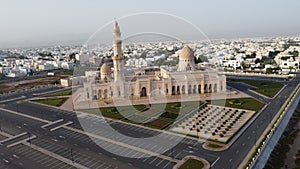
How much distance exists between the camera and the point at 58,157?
37.4 metres

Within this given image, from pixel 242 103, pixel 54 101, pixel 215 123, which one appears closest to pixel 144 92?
pixel 54 101

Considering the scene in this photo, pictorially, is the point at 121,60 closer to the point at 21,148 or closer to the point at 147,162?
the point at 21,148

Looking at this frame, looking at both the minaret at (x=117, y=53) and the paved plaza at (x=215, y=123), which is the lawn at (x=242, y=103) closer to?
the paved plaza at (x=215, y=123)

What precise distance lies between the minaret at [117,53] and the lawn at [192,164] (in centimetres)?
Answer: 3622

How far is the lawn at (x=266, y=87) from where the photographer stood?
222 feet

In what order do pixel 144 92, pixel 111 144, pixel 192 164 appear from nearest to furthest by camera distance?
pixel 192 164, pixel 111 144, pixel 144 92

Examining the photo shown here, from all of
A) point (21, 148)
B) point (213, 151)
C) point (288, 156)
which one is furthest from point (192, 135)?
point (21, 148)

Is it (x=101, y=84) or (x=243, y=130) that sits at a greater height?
(x=101, y=84)

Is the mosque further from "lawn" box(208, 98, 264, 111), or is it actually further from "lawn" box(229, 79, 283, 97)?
"lawn" box(229, 79, 283, 97)

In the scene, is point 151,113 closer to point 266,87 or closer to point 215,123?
→ point 215,123

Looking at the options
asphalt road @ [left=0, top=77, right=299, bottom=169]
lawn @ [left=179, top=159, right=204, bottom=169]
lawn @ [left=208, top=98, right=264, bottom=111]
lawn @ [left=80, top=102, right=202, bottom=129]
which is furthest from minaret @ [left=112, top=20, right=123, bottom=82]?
lawn @ [left=179, top=159, right=204, bottom=169]

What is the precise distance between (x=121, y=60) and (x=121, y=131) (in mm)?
26182

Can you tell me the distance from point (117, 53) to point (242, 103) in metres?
31.3

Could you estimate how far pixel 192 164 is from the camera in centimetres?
3356
